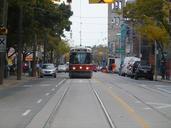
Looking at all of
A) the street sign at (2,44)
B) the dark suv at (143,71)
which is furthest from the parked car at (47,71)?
the street sign at (2,44)

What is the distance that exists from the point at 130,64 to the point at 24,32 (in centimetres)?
2435

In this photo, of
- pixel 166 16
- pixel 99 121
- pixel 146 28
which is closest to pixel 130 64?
pixel 146 28

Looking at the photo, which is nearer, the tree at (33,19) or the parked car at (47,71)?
the tree at (33,19)

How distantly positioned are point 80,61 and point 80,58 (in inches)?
15.4

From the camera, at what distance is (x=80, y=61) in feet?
201

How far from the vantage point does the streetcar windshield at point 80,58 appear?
201 feet

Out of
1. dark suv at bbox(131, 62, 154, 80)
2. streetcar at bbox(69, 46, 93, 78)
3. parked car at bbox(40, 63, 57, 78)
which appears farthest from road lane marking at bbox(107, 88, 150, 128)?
parked car at bbox(40, 63, 57, 78)

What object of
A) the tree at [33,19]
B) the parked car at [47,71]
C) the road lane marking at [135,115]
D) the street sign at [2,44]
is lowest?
the road lane marking at [135,115]

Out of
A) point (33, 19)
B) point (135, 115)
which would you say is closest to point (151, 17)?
point (33, 19)

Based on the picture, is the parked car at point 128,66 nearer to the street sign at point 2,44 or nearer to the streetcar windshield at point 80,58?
the streetcar windshield at point 80,58

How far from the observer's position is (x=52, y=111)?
2184 centimetres

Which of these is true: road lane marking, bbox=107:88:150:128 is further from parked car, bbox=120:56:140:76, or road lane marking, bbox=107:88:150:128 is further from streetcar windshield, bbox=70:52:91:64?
parked car, bbox=120:56:140:76

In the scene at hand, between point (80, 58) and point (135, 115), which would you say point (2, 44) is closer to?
point (80, 58)

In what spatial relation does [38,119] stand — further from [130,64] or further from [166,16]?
[130,64]
